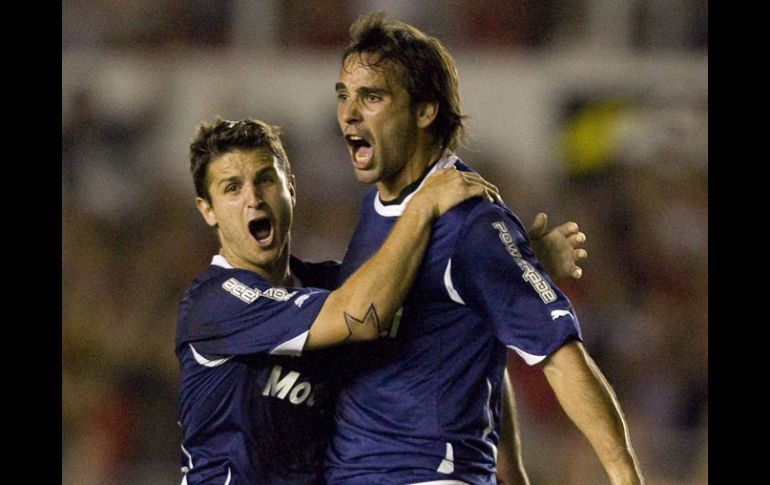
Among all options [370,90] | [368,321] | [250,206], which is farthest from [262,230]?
[368,321]

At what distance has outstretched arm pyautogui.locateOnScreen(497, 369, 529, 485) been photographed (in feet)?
13.3

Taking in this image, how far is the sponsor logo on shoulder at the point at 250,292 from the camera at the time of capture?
11.9 ft

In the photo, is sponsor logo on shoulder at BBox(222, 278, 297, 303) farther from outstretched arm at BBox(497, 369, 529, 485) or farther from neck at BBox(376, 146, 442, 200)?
outstretched arm at BBox(497, 369, 529, 485)

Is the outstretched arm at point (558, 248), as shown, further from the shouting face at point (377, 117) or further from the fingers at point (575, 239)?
the shouting face at point (377, 117)

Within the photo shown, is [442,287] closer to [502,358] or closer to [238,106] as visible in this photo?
[502,358]

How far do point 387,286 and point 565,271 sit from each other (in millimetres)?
811

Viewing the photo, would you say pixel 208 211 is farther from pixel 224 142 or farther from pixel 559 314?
pixel 559 314

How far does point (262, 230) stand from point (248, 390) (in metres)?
0.55

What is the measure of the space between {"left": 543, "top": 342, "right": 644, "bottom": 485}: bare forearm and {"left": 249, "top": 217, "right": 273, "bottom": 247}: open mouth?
1.16m

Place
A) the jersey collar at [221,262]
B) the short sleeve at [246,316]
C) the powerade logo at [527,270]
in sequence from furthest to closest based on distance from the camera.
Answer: the jersey collar at [221,262] < the short sleeve at [246,316] < the powerade logo at [527,270]

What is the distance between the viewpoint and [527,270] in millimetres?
3287

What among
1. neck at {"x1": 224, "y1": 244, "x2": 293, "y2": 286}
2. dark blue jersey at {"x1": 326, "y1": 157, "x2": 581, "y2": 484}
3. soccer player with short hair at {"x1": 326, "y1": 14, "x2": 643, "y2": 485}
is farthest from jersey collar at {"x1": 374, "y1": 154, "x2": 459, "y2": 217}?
neck at {"x1": 224, "y1": 244, "x2": 293, "y2": 286}

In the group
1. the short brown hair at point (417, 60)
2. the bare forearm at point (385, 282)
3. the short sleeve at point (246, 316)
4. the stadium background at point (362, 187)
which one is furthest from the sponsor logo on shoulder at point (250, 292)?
the stadium background at point (362, 187)

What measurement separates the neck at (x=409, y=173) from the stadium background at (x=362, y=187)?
307 centimetres
